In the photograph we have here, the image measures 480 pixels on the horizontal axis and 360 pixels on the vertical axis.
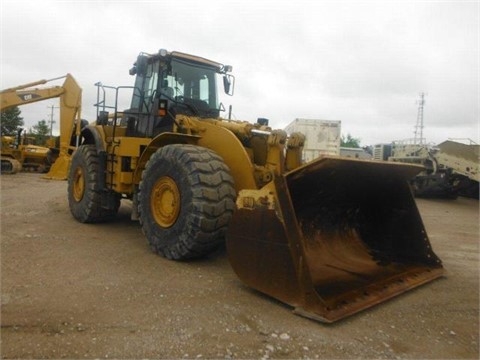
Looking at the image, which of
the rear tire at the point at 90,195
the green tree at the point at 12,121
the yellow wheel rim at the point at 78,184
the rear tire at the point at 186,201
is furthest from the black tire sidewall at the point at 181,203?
the green tree at the point at 12,121

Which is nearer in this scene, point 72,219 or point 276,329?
point 276,329

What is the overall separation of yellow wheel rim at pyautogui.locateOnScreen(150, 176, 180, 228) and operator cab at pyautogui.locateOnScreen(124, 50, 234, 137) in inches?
48.7

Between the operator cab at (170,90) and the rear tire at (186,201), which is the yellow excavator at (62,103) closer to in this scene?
the operator cab at (170,90)

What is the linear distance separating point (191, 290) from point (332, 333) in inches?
55.7

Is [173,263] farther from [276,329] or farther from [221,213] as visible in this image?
[276,329]

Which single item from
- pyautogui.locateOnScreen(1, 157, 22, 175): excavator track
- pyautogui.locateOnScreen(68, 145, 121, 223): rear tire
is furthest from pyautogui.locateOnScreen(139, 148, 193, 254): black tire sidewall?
pyautogui.locateOnScreen(1, 157, 22, 175): excavator track

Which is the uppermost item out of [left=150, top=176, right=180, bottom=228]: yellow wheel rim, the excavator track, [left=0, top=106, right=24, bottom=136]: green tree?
[left=0, top=106, right=24, bottom=136]: green tree

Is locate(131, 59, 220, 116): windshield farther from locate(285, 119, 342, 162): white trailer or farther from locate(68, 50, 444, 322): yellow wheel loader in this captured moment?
locate(285, 119, 342, 162): white trailer

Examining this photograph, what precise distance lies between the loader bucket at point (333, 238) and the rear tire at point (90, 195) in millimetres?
3740

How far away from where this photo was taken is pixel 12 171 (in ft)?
62.3

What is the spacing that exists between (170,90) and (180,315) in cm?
377

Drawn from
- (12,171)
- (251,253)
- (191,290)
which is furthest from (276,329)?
(12,171)

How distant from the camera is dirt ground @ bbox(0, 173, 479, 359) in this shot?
115 inches

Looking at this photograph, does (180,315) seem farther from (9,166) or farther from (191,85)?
(9,166)
